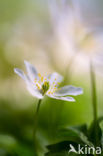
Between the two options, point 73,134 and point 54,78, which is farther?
point 54,78

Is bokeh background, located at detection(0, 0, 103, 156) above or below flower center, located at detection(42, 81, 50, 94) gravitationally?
above

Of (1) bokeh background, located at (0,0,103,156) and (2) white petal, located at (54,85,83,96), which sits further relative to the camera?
(1) bokeh background, located at (0,0,103,156)

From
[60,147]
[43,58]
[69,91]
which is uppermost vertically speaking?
[43,58]

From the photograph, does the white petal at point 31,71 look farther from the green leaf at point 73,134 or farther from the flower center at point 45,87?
the green leaf at point 73,134

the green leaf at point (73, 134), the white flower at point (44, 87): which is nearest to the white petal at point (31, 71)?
the white flower at point (44, 87)

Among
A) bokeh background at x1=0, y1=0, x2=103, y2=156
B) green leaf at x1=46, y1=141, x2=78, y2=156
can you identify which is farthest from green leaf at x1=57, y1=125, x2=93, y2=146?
bokeh background at x1=0, y1=0, x2=103, y2=156

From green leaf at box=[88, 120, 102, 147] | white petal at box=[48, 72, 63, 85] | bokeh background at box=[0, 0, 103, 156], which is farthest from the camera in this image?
bokeh background at box=[0, 0, 103, 156]

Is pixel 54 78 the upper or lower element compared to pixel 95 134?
upper

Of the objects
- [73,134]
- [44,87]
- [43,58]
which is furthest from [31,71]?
[43,58]

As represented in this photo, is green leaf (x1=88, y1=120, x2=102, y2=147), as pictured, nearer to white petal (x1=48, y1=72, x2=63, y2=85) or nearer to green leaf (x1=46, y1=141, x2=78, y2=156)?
green leaf (x1=46, y1=141, x2=78, y2=156)

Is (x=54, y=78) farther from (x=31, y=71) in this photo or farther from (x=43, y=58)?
(x=43, y=58)
